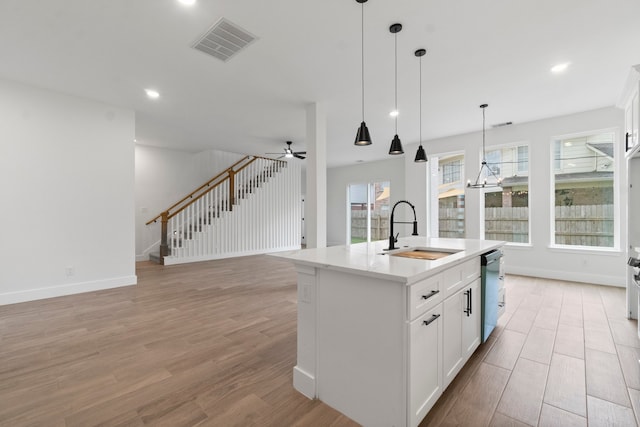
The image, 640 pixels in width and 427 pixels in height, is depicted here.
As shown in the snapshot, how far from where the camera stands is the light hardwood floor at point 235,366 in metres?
1.70

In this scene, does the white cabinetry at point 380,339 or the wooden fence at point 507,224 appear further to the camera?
the wooden fence at point 507,224

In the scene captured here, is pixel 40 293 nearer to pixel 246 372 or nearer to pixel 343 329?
pixel 246 372

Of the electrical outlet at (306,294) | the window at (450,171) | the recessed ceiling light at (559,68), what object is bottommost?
the electrical outlet at (306,294)

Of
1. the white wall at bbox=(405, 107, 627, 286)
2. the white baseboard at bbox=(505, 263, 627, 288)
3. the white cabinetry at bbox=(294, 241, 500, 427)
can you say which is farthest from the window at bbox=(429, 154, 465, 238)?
the white cabinetry at bbox=(294, 241, 500, 427)

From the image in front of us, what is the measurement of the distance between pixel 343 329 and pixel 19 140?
16.4ft

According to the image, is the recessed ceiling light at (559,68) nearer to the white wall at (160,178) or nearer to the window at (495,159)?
the window at (495,159)

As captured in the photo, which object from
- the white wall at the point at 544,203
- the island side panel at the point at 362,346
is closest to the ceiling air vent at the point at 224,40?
the island side panel at the point at 362,346

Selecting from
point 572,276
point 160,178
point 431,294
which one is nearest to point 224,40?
point 431,294

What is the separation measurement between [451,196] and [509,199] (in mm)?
1216

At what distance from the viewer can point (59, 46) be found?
114 inches

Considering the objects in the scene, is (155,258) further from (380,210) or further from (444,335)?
(444,335)

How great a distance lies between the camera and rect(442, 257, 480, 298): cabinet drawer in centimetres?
185

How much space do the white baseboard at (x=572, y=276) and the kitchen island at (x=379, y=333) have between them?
444 centimetres

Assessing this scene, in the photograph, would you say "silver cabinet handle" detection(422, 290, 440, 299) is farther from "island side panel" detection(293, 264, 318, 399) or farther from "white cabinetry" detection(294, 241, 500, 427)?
"island side panel" detection(293, 264, 318, 399)
